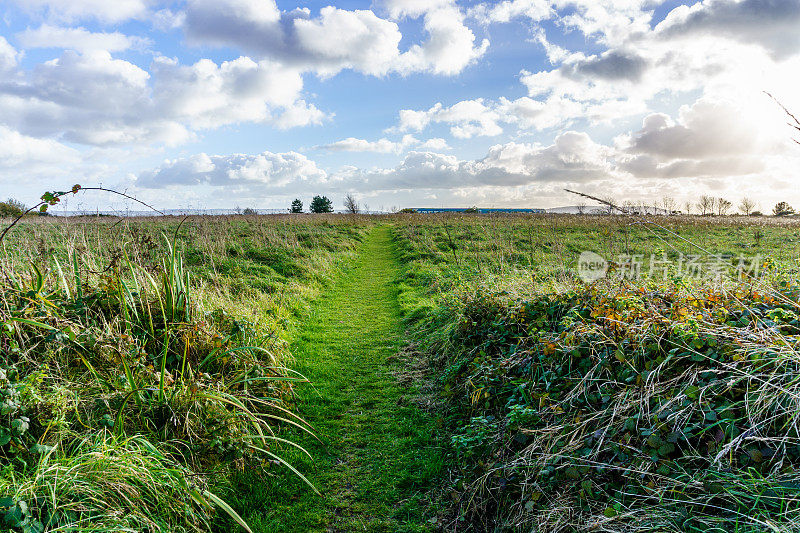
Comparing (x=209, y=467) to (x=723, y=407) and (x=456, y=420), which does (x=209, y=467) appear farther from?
(x=723, y=407)

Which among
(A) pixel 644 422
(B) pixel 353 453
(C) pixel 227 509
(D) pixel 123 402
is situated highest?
(D) pixel 123 402

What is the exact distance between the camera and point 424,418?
4707 millimetres

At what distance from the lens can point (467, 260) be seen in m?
14.3

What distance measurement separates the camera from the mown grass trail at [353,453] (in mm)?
3268

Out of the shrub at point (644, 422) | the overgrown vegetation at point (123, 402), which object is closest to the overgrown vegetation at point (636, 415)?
the shrub at point (644, 422)

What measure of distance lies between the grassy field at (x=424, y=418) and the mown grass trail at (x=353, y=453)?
2 centimetres

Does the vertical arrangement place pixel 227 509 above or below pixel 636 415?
below

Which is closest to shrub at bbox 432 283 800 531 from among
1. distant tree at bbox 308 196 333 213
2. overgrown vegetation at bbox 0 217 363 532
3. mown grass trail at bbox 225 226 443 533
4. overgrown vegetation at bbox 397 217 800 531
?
overgrown vegetation at bbox 397 217 800 531

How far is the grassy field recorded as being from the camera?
2.53m

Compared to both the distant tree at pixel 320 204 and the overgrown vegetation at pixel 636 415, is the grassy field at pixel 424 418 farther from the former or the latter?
the distant tree at pixel 320 204

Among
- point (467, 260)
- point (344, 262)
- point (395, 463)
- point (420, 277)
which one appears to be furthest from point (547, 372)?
point (344, 262)

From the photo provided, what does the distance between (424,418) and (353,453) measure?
3.10 feet

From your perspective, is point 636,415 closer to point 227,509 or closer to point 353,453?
point 353,453

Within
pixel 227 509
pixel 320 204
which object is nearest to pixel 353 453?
pixel 227 509
